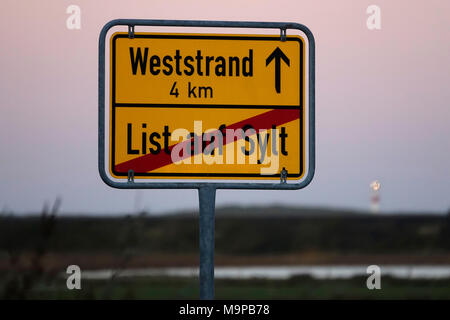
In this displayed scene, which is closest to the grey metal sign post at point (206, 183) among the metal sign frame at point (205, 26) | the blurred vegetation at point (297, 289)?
the metal sign frame at point (205, 26)

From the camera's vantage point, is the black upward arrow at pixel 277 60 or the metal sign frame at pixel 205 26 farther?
the black upward arrow at pixel 277 60

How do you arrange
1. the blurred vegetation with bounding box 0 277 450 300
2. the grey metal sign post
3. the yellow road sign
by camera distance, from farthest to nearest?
the blurred vegetation with bounding box 0 277 450 300 → the yellow road sign → the grey metal sign post

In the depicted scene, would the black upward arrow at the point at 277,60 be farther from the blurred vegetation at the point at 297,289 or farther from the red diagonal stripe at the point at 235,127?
the blurred vegetation at the point at 297,289

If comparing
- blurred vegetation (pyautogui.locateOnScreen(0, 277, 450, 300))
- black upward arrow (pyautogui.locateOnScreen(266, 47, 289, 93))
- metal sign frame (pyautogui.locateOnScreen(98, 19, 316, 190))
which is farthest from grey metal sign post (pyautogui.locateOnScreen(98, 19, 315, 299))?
blurred vegetation (pyautogui.locateOnScreen(0, 277, 450, 300))

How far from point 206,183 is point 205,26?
101 cm

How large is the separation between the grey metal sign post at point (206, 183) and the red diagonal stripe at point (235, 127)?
3.8 inches

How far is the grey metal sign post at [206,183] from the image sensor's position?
5059mm

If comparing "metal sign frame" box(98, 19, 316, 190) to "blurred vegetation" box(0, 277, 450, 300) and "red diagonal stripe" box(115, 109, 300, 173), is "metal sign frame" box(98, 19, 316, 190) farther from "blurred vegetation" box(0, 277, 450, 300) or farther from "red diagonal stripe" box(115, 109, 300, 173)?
"blurred vegetation" box(0, 277, 450, 300)

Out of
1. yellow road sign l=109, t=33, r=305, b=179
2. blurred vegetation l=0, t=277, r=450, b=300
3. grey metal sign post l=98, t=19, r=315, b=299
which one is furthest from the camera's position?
blurred vegetation l=0, t=277, r=450, b=300

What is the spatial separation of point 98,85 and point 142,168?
0.62 metres

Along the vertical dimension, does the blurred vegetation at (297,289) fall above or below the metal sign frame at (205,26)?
below

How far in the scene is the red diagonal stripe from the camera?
5199 millimetres

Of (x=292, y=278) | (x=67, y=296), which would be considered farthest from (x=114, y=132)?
(x=292, y=278)

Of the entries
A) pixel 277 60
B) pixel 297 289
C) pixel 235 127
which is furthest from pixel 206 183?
pixel 297 289
